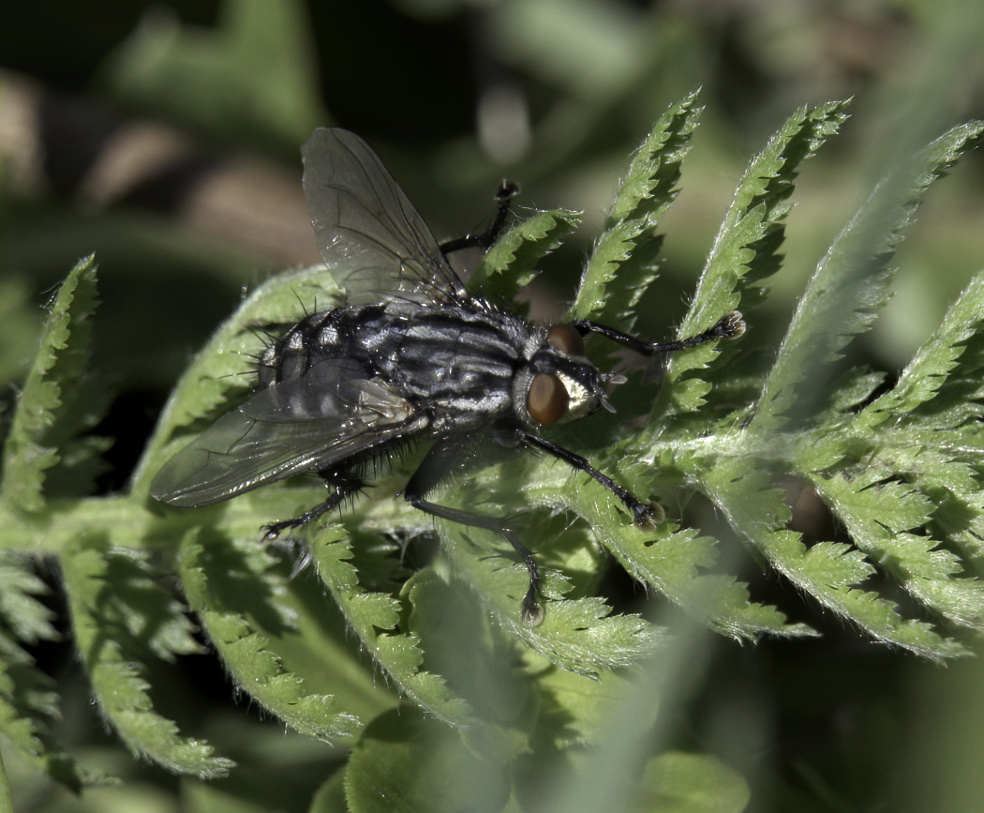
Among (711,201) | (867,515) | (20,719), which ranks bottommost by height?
(20,719)

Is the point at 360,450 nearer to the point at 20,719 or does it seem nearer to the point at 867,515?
the point at 20,719

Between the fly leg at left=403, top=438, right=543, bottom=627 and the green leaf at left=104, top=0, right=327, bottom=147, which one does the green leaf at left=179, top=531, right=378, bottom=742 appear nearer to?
the fly leg at left=403, top=438, right=543, bottom=627

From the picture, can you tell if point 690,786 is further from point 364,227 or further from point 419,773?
point 364,227

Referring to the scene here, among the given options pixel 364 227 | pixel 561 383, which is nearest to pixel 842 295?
pixel 561 383

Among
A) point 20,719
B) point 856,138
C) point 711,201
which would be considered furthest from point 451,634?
point 856,138

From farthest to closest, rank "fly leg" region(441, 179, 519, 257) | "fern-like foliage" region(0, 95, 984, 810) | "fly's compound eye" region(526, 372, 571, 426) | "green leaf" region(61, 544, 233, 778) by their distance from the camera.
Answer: "fly leg" region(441, 179, 519, 257)
"fly's compound eye" region(526, 372, 571, 426)
"green leaf" region(61, 544, 233, 778)
"fern-like foliage" region(0, 95, 984, 810)

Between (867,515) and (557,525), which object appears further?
(557,525)

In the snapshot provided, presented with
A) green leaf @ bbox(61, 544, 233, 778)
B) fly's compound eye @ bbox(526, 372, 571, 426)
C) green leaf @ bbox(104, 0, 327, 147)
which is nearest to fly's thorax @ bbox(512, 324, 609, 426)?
fly's compound eye @ bbox(526, 372, 571, 426)
